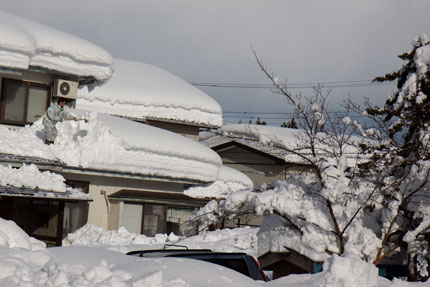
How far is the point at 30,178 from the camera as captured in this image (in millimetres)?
17891

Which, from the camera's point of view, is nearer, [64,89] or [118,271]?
[118,271]

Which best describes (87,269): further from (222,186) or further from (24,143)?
(222,186)

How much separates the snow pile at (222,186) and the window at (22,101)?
6.44 metres

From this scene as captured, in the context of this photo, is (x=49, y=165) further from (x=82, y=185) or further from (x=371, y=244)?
(x=371, y=244)

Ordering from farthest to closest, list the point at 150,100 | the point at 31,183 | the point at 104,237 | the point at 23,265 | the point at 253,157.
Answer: the point at 253,157
the point at 150,100
the point at 104,237
the point at 31,183
the point at 23,265

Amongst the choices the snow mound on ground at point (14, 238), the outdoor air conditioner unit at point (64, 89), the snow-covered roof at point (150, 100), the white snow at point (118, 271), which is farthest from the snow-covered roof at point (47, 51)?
the snow mound on ground at point (14, 238)

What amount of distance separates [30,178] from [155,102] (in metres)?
9.29

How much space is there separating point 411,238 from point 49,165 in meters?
11.1

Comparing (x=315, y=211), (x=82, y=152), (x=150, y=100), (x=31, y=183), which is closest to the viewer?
(x=315, y=211)

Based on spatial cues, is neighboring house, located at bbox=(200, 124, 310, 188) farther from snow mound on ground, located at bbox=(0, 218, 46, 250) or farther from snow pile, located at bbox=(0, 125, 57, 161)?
snow mound on ground, located at bbox=(0, 218, 46, 250)

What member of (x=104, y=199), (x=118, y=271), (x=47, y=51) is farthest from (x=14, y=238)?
(x=104, y=199)

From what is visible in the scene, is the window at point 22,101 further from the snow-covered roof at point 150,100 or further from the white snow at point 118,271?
the white snow at point 118,271

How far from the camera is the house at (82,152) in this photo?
1973 centimetres

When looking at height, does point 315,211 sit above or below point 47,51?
below
